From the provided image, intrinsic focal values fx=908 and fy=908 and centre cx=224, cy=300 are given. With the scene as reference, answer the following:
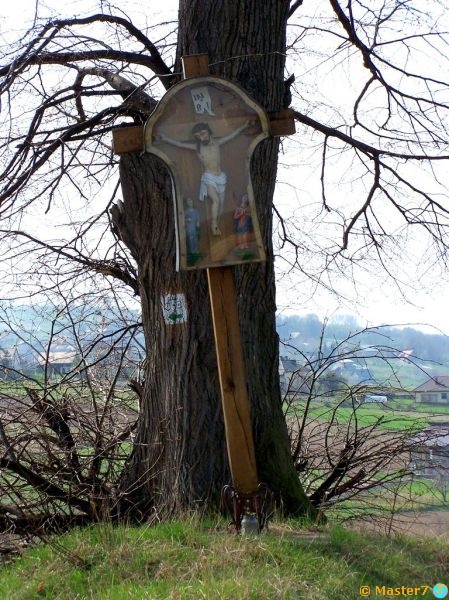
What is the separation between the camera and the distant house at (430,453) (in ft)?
25.8

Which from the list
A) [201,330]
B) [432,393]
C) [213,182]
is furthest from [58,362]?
[432,393]

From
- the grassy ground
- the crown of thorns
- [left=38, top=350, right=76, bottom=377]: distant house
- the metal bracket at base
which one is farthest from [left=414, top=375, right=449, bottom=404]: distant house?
the crown of thorns

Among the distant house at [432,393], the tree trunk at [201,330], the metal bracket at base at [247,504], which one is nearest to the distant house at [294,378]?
the distant house at [432,393]

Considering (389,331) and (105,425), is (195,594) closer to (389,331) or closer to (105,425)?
(105,425)

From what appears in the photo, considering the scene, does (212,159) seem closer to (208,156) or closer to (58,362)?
(208,156)

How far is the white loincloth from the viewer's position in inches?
212

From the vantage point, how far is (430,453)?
7785mm

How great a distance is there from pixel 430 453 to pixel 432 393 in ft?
4.13

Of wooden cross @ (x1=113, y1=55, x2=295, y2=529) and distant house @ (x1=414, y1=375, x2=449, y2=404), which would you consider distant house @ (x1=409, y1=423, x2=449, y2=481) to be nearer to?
distant house @ (x1=414, y1=375, x2=449, y2=404)

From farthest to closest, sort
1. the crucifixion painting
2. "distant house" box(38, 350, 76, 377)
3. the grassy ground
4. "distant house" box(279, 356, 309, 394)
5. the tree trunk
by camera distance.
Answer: "distant house" box(279, 356, 309, 394) < "distant house" box(38, 350, 76, 377) < the tree trunk < the crucifixion painting < the grassy ground

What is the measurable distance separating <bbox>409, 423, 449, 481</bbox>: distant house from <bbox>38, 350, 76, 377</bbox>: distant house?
312 centimetres

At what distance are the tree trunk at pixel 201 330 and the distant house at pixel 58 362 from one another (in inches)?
53.1

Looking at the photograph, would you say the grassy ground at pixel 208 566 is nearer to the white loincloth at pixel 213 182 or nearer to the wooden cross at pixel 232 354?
the wooden cross at pixel 232 354

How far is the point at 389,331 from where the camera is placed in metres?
8.52
